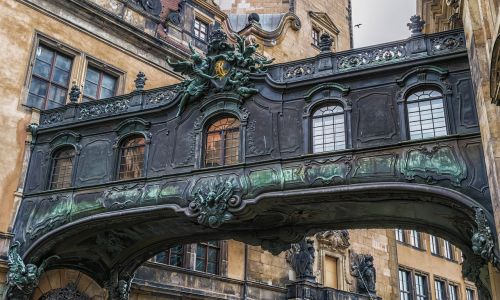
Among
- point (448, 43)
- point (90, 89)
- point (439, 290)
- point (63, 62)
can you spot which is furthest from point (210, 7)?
point (439, 290)

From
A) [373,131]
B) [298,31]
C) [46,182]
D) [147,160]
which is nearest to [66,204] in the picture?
[46,182]

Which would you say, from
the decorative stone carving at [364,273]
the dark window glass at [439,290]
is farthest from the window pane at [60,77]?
the dark window glass at [439,290]

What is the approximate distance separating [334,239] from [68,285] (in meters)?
11.1

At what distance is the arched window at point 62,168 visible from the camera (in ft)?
49.8

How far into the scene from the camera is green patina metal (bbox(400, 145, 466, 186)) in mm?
10430

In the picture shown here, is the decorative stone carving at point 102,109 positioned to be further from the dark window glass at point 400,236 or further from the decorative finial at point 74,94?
the dark window glass at point 400,236

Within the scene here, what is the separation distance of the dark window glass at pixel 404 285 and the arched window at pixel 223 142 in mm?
15925

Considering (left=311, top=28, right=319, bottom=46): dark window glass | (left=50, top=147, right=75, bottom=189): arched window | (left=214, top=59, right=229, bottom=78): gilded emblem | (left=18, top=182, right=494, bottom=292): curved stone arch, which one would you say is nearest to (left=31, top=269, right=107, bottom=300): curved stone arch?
(left=18, top=182, right=494, bottom=292): curved stone arch

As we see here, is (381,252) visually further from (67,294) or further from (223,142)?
(223,142)

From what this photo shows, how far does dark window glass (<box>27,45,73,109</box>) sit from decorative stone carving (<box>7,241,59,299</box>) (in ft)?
14.6

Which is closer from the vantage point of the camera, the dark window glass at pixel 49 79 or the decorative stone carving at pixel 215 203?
the decorative stone carving at pixel 215 203

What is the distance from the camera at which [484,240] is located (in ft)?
31.4

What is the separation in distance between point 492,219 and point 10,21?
45.3 ft

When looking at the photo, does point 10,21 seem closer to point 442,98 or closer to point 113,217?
point 113,217
